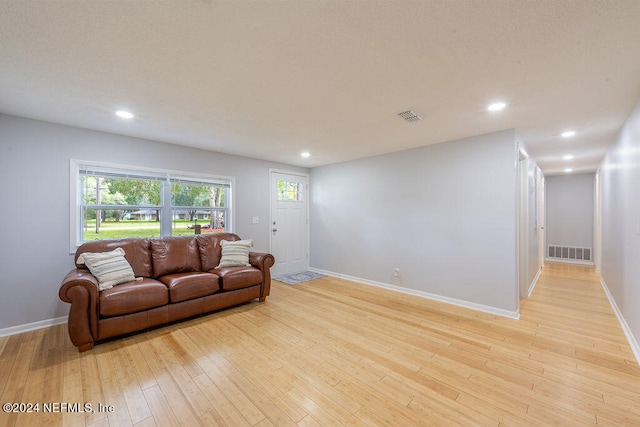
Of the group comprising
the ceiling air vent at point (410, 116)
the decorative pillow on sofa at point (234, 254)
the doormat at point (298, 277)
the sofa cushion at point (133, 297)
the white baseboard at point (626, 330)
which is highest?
the ceiling air vent at point (410, 116)

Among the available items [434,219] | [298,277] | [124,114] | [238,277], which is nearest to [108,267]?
[238,277]

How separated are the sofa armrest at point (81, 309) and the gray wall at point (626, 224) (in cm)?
499

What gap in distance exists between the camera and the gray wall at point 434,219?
10.8 ft

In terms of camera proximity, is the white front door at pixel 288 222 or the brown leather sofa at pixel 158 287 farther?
the white front door at pixel 288 222

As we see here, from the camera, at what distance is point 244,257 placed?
386 cm

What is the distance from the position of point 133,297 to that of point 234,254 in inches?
53.7

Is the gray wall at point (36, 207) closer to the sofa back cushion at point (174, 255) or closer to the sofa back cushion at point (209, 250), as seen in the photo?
the sofa back cushion at point (174, 255)

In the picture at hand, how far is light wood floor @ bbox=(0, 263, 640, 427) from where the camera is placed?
1670mm

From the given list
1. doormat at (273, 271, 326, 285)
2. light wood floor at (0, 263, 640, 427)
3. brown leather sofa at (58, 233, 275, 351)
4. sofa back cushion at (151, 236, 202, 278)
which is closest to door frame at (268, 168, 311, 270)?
doormat at (273, 271, 326, 285)

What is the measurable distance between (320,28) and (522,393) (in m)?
2.83

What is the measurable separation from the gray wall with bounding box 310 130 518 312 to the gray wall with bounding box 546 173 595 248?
5.23 metres

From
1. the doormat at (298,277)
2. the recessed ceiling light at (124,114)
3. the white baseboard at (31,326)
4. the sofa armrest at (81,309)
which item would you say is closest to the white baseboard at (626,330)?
the doormat at (298,277)

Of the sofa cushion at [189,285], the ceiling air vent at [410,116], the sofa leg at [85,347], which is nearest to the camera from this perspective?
the sofa leg at [85,347]

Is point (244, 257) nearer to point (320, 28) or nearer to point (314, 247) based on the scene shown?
point (314, 247)
